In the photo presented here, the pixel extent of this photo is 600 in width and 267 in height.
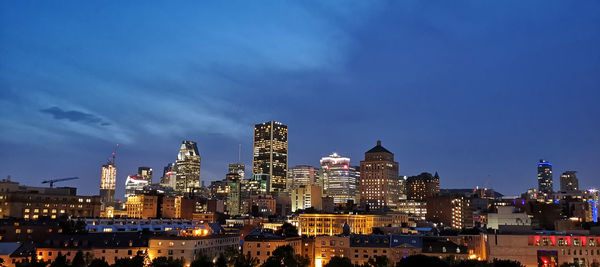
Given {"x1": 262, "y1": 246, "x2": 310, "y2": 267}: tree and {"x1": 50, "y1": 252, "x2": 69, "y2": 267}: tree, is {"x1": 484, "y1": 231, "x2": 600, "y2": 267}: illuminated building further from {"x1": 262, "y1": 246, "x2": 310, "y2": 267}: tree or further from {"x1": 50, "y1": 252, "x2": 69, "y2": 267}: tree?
{"x1": 50, "y1": 252, "x2": 69, "y2": 267}: tree

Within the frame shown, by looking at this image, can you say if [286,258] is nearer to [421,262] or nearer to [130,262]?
[130,262]

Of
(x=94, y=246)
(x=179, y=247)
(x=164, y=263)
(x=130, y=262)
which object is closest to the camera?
(x=130, y=262)

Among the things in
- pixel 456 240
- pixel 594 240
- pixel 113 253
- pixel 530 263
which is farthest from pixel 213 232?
pixel 594 240

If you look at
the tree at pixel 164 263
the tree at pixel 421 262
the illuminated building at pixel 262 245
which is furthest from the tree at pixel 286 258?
the tree at pixel 421 262

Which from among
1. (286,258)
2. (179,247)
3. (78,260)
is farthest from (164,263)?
(286,258)

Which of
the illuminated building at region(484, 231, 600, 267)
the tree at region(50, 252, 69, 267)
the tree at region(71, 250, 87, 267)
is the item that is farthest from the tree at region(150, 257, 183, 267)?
the illuminated building at region(484, 231, 600, 267)

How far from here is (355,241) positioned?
170875mm

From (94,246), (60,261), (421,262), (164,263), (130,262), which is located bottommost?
(164,263)

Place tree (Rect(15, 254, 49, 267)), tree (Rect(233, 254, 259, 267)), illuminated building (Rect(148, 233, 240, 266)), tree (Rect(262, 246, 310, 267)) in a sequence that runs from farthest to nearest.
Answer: illuminated building (Rect(148, 233, 240, 266)), tree (Rect(262, 246, 310, 267)), tree (Rect(233, 254, 259, 267)), tree (Rect(15, 254, 49, 267))

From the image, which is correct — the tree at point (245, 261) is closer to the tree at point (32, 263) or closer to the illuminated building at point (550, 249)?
the tree at point (32, 263)

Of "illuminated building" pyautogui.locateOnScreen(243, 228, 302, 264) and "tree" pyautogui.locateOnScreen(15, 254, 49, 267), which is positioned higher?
"illuminated building" pyautogui.locateOnScreen(243, 228, 302, 264)

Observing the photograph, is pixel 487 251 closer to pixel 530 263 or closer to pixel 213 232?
pixel 530 263

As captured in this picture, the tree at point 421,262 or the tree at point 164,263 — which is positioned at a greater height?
the tree at point 421,262

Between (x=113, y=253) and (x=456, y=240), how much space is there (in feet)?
354
